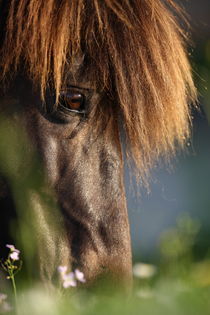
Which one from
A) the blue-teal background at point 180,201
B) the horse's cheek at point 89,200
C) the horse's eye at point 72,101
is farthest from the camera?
the blue-teal background at point 180,201

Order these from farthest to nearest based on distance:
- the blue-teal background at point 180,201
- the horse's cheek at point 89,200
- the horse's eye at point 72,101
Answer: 1. the blue-teal background at point 180,201
2. the horse's eye at point 72,101
3. the horse's cheek at point 89,200

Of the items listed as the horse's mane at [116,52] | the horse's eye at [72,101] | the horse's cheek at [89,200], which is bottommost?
the horse's cheek at [89,200]

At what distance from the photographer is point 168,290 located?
179 cm

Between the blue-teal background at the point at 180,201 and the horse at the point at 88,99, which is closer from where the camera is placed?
the horse at the point at 88,99

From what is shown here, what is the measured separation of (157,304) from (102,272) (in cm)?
87

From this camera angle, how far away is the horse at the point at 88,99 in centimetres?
Answer: 250

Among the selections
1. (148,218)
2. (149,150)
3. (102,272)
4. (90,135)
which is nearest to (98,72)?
(90,135)

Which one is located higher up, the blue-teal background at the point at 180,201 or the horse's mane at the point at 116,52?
the horse's mane at the point at 116,52

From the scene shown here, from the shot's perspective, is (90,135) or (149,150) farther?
(149,150)

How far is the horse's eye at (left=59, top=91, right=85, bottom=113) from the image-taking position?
260cm

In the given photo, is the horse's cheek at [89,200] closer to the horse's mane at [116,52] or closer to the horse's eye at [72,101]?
the horse's eye at [72,101]

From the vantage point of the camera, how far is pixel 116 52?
105 inches

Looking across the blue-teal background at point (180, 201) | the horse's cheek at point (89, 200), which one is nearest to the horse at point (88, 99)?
the horse's cheek at point (89, 200)

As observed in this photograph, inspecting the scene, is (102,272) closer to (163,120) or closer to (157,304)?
(163,120)
